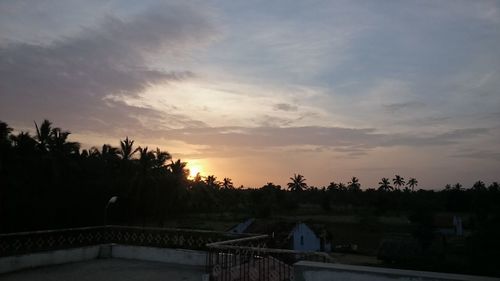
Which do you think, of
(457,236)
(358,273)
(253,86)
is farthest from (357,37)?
(457,236)

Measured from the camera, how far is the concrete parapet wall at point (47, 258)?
11.2 m

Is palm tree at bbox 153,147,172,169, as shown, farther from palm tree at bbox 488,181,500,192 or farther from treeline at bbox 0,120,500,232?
palm tree at bbox 488,181,500,192

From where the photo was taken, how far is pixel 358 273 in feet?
17.5

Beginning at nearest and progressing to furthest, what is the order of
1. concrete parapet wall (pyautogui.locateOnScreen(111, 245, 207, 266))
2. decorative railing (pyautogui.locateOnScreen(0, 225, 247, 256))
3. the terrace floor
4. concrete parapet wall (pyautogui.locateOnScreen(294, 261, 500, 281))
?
1. concrete parapet wall (pyautogui.locateOnScreen(294, 261, 500, 281))
2. the terrace floor
3. concrete parapet wall (pyautogui.locateOnScreen(111, 245, 207, 266))
4. decorative railing (pyautogui.locateOnScreen(0, 225, 247, 256))

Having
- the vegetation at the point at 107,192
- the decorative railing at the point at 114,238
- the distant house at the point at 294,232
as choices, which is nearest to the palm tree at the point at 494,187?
the vegetation at the point at 107,192

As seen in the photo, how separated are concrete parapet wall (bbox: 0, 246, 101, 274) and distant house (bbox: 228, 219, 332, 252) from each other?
1011 inches

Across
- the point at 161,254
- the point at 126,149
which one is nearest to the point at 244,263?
the point at 161,254

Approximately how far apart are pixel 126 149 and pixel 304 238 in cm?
1906

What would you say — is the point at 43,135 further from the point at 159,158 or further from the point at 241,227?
the point at 241,227

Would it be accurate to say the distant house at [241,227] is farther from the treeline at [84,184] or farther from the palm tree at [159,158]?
the palm tree at [159,158]

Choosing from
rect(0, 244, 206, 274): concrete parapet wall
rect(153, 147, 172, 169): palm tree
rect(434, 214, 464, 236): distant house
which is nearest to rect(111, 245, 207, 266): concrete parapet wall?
rect(0, 244, 206, 274): concrete parapet wall

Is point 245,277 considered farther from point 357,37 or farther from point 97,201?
point 97,201

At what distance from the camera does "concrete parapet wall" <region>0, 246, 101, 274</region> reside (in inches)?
441

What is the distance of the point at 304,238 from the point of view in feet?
137
